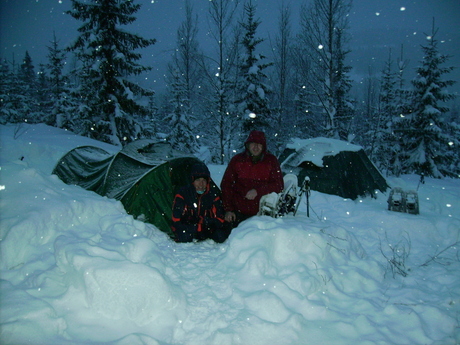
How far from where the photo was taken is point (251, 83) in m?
Result: 14.7

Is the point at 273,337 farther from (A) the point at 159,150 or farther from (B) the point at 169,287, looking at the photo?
(A) the point at 159,150

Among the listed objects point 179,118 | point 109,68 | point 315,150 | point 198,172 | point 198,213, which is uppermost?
point 109,68

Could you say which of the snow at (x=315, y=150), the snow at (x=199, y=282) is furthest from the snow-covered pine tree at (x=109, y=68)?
the snow at (x=199, y=282)

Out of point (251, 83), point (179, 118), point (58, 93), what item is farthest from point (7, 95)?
point (251, 83)

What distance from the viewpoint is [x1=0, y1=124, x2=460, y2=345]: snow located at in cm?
226

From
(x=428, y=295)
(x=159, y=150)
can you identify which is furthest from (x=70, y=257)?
(x=428, y=295)

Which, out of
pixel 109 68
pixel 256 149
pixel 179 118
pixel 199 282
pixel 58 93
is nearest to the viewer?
pixel 199 282

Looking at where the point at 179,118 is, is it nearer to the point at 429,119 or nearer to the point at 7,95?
the point at 429,119

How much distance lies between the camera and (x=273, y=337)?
228 centimetres

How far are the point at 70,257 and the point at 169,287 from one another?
3.61 ft

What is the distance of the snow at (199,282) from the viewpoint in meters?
2.26

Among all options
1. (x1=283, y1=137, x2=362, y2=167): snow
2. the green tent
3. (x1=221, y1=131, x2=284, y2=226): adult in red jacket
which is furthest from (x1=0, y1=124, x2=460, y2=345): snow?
(x1=283, y1=137, x2=362, y2=167): snow

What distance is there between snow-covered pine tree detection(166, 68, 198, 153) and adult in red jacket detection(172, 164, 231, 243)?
46.7 feet

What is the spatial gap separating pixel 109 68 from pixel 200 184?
34.5ft
